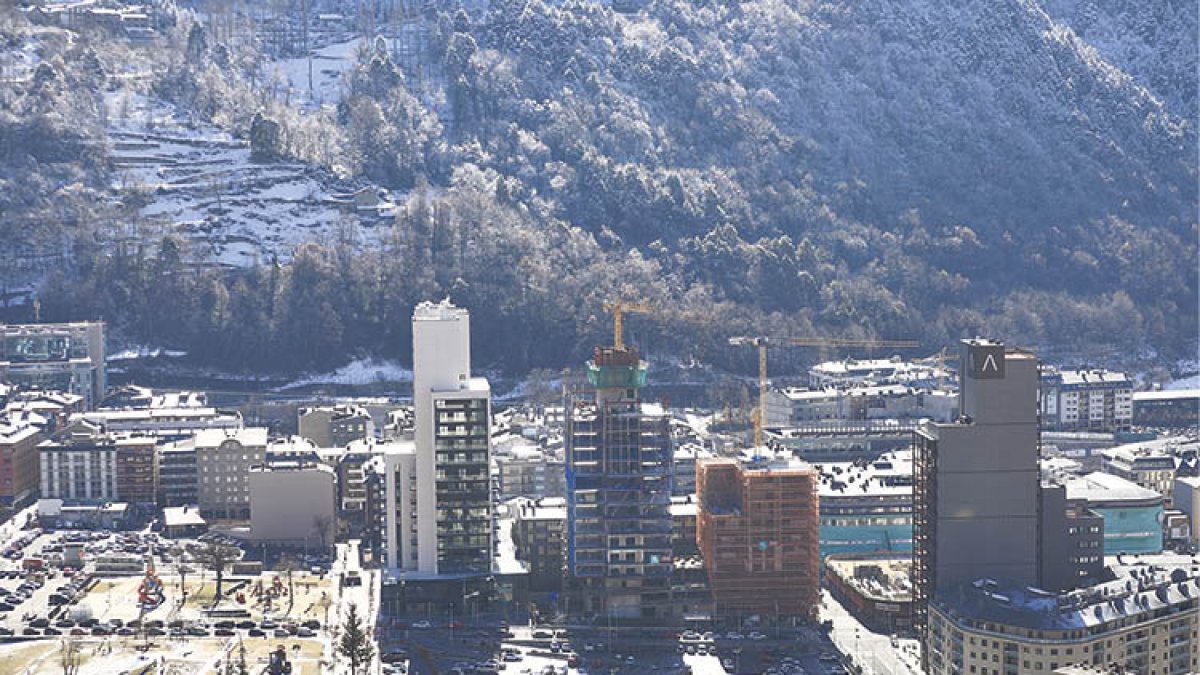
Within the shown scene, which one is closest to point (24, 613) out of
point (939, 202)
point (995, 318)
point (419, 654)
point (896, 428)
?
point (419, 654)

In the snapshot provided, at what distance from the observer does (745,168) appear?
13975 cm

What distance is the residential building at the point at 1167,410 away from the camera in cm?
10300

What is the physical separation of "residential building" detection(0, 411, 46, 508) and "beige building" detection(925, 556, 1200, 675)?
135 ft

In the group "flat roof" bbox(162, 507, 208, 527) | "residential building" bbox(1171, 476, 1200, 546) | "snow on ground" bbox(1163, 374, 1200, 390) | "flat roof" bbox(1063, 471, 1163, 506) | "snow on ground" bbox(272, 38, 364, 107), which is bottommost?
"flat roof" bbox(162, 507, 208, 527)

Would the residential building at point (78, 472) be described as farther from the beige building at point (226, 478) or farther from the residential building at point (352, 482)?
the residential building at point (352, 482)

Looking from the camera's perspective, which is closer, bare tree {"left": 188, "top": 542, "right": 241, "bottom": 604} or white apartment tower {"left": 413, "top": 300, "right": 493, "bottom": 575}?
white apartment tower {"left": 413, "top": 300, "right": 493, "bottom": 575}

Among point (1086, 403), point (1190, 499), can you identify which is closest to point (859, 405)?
point (1086, 403)

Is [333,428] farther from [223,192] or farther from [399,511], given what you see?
[223,192]

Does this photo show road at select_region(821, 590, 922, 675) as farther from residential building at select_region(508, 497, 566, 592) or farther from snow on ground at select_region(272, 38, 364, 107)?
snow on ground at select_region(272, 38, 364, 107)

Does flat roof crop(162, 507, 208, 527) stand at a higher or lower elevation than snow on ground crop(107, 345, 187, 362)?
lower

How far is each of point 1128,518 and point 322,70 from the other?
83.2 m

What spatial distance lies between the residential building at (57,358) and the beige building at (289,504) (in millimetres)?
24779

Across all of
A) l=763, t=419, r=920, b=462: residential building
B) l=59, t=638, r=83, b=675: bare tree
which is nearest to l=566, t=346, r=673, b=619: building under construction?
l=59, t=638, r=83, b=675: bare tree

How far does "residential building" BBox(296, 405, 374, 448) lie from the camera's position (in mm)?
89562
